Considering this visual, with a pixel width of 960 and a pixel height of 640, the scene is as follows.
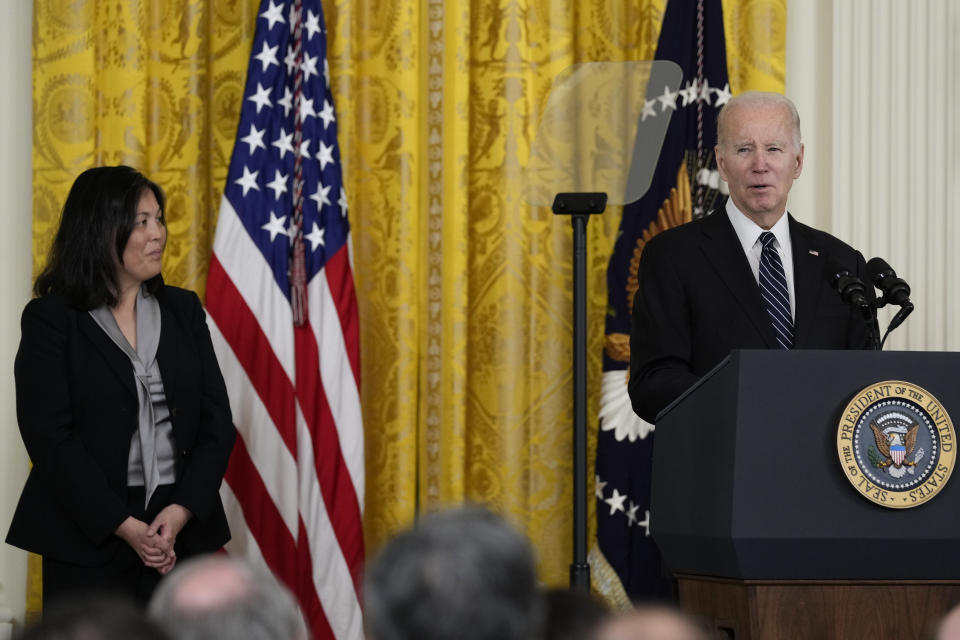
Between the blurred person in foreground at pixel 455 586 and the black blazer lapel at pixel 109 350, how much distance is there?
278 centimetres

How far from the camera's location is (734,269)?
10.2 feet

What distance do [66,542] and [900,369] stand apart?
2.39 m

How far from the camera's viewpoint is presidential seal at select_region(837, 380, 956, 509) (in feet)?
7.36

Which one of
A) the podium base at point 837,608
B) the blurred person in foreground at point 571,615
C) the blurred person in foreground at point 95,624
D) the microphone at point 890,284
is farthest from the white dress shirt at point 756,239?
the blurred person in foreground at point 95,624

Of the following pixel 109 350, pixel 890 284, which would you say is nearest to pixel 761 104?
pixel 890 284

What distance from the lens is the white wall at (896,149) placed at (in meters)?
4.75

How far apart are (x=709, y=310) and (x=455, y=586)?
2.24 m

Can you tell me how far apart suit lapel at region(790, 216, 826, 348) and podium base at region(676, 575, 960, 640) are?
Answer: 0.83 m

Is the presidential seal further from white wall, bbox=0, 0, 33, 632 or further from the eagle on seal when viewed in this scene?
white wall, bbox=0, 0, 33, 632

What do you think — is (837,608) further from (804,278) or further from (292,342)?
(292,342)

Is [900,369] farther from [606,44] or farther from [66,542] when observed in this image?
[606,44]

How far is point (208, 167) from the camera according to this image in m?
4.96

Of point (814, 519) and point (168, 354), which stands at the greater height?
point (168, 354)

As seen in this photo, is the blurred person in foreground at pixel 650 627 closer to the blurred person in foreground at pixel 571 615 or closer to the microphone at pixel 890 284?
the blurred person in foreground at pixel 571 615
